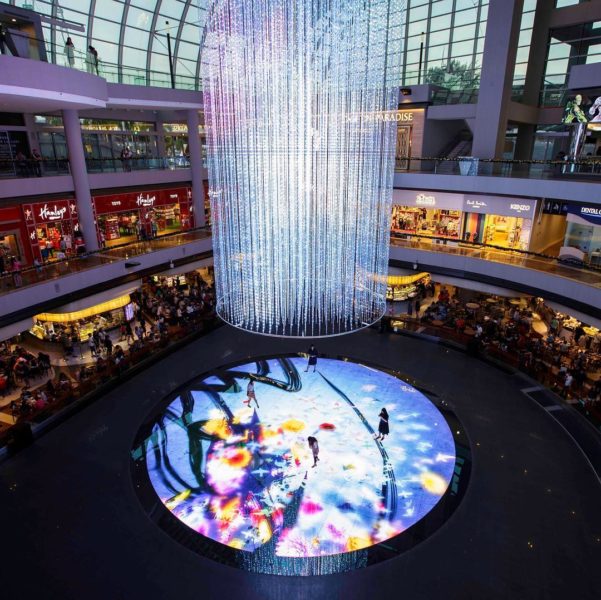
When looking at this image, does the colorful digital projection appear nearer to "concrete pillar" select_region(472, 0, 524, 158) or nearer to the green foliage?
"concrete pillar" select_region(472, 0, 524, 158)

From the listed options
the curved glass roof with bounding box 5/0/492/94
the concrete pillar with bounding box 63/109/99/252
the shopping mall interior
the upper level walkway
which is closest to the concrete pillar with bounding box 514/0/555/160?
the shopping mall interior

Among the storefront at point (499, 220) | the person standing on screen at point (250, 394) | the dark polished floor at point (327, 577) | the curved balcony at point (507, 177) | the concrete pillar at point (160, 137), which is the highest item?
the concrete pillar at point (160, 137)

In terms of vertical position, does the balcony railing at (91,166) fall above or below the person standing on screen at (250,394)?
above

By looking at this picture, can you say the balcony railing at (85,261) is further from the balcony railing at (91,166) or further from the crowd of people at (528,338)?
the crowd of people at (528,338)

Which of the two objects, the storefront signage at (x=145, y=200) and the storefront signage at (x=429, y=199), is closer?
the storefront signage at (x=429, y=199)

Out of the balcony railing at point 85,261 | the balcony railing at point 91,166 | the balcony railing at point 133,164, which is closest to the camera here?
the balcony railing at point 85,261

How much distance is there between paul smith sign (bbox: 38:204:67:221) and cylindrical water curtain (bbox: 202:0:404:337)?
403 inches

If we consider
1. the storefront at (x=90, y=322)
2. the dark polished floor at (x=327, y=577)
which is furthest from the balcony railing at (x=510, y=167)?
the storefront at (x=90, y=322)

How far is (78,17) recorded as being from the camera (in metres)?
19.4

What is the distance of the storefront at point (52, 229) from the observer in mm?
16797

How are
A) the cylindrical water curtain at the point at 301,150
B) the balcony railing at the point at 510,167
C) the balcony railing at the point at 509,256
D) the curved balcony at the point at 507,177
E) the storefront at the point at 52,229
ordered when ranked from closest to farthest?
the cylindrical water curtain at the point at 301,150
the balcony railing at the point at 509,256
the curved balcony at the point at 507,177
the balcony railing at the point at 510,167
the storefront at the point at 52,229

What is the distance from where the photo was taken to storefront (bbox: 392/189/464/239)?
18480mm

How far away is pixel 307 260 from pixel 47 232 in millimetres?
13345

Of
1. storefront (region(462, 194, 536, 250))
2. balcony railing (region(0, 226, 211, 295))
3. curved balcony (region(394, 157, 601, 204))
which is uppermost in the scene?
curved balcony (region(394, 157, 601, 204))
